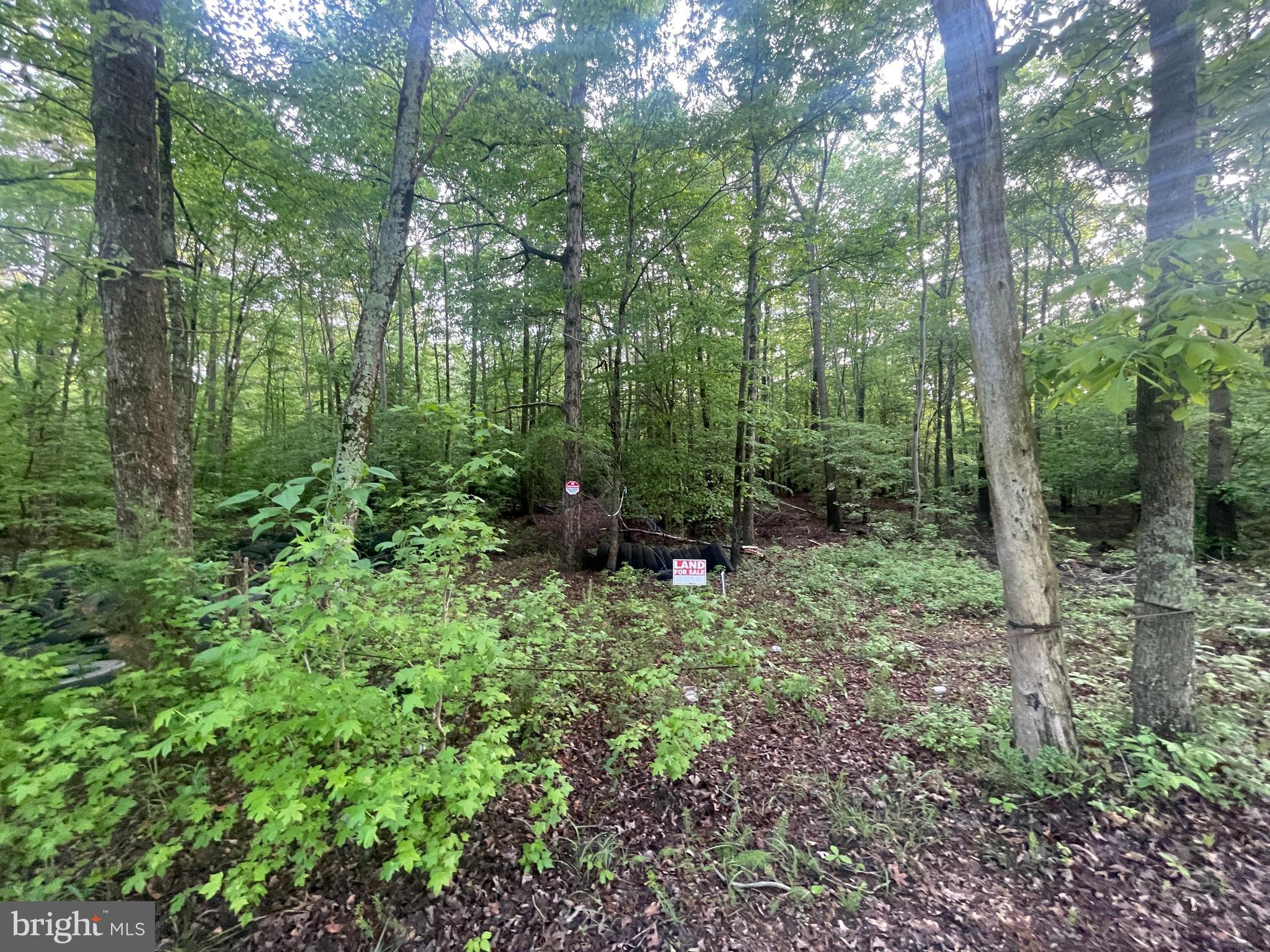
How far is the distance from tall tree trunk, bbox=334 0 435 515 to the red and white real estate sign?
3403 millimetres

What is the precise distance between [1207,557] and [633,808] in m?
9.92

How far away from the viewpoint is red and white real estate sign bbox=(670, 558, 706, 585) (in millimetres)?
5141

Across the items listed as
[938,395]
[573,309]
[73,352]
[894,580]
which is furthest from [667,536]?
[938,395]

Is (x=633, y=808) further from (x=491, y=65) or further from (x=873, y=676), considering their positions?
(x=491, y=65)

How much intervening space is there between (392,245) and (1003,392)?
16.7 ft

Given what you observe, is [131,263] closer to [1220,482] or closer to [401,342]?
[401,342]

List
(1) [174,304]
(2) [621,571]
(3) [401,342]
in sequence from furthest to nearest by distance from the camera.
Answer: (3) [401,342] < (2) [621,571] < (1) [174,304]

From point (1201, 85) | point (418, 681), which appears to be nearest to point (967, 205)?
point (1201, 85)

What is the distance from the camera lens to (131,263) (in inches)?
140

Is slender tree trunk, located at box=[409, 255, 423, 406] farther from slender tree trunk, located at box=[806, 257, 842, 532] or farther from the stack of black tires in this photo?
slender tree trunk, located at box=[806, 257, 842, 532]

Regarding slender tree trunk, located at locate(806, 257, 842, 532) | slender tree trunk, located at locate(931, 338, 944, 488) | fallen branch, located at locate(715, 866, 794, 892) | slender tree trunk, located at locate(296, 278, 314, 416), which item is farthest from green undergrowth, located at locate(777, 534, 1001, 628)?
slender tree trunk, located at locate(296, 278, 314, 416)

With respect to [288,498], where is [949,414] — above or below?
above

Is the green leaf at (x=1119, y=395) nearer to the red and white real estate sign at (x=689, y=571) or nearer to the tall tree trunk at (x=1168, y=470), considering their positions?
the tall tree trunk at (x=1168, y=470)

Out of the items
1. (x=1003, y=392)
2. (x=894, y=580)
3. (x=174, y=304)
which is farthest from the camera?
(x=894, y=580)
